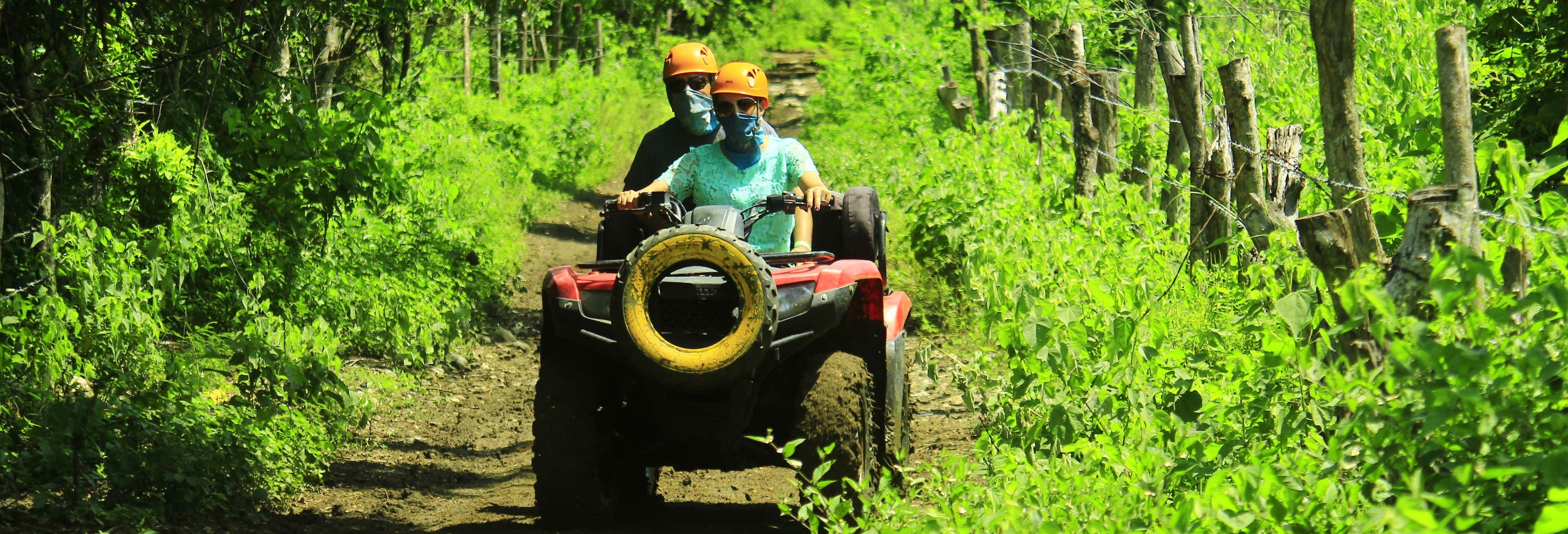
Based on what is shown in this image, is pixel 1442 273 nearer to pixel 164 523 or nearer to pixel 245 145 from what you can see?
pixel 164 523

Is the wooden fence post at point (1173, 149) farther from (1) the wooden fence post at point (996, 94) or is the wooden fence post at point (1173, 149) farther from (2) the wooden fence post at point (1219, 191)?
(1) the wooden fence post at point (996, 94)

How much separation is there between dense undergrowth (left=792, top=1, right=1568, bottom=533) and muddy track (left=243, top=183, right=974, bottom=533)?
1.83 feet

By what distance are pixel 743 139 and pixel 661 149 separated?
809 mm

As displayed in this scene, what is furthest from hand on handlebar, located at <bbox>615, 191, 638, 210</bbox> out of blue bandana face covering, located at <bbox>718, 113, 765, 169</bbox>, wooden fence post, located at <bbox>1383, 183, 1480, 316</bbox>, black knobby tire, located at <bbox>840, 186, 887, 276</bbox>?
wooden fence post, located at <bbox>1383, 183, 1480, 316</bbox>

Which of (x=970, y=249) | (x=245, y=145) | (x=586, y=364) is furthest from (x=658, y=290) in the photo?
(x=970, y=249)

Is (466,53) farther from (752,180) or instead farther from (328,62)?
(752,180)

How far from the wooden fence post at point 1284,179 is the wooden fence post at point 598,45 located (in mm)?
25700

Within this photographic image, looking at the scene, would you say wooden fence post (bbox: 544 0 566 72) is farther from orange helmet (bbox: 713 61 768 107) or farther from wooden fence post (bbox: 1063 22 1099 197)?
orange helmet (bbox: 713 61 768 107)

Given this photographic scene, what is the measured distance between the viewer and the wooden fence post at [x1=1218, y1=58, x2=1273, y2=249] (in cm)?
648

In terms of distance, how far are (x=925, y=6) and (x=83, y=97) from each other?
20329 mm

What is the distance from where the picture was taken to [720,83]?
629 cm

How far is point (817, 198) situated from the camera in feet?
19.6

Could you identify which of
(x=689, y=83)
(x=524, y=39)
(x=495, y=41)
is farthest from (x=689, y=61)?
(x=524, y=39)

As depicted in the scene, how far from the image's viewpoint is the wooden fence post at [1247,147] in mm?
6480
